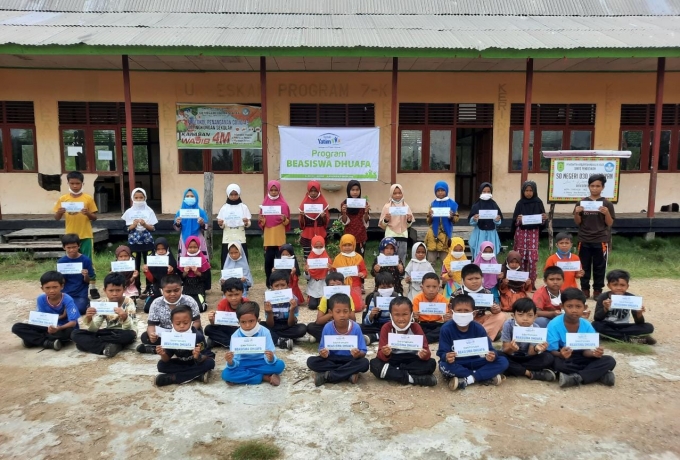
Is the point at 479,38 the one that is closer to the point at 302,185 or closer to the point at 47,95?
the point at 302,185

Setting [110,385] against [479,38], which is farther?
[479,38]

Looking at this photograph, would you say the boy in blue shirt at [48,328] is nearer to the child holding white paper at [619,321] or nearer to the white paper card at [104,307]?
the white paper card at [104,307]

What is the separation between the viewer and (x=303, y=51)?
26.6 ft

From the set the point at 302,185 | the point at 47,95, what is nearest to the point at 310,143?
the point at 302,185

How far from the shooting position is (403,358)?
152 inches

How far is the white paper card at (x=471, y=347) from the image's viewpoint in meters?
3.69

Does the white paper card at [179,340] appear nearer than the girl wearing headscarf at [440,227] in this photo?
Yes

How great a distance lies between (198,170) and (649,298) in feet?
28.3

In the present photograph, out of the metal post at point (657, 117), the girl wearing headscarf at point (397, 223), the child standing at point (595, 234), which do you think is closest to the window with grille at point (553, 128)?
the metal post at point (657, 117)

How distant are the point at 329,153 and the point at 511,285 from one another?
4.63 metres

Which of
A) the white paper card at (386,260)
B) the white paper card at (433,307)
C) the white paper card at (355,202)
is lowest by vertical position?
the white paper card at (433,307)

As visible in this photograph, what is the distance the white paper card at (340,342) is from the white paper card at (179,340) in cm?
105

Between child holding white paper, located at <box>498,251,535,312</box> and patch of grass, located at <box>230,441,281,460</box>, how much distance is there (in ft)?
11.7

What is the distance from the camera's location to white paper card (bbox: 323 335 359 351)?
3.79m
